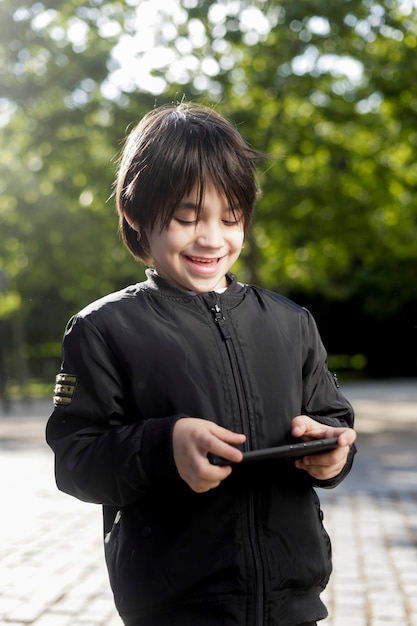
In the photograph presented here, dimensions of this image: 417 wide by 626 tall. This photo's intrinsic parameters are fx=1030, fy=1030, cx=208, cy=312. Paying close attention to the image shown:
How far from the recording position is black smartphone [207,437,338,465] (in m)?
1.76

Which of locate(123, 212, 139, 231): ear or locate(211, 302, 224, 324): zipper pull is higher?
locate(123, 212, 139, 231): ear

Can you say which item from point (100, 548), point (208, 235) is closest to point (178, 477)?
point (208, 235)

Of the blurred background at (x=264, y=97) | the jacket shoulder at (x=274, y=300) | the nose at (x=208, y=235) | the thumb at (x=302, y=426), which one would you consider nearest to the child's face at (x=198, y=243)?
the nose at (x=208, y=235)

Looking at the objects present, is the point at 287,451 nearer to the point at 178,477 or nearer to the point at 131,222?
the point at 178,477

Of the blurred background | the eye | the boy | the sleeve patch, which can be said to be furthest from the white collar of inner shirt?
the blurred background

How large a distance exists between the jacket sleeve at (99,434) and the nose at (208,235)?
0.28 meters

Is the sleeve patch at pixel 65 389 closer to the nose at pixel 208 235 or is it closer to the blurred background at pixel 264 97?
the nose at pixel 208 235

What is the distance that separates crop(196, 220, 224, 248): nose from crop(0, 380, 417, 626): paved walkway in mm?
2817

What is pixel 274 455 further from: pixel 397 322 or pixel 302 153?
pixel 397 322

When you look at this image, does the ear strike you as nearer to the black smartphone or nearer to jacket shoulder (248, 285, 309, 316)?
jacket shoulder (248, 285, 309, 316)

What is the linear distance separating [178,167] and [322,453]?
2.06 ft

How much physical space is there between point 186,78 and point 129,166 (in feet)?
36.1

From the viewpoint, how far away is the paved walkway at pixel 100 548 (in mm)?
4652

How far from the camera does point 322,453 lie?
76.0 inches
